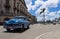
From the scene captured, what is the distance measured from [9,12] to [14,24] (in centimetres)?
5134

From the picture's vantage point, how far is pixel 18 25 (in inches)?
842

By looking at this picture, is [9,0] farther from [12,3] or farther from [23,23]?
[23,23]

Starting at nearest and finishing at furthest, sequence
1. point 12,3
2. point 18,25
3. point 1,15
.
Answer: point 18,25 → point 1,15 → point 12,3

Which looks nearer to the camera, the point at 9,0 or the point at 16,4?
the point at 9,0

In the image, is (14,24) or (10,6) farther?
(10,6)

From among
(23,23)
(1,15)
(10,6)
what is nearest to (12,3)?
(10,6)

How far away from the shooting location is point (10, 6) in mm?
73562

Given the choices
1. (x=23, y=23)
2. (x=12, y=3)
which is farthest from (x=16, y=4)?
(x=23, y=23)

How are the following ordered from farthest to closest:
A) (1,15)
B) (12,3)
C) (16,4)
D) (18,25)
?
1. (16,4)
2. (12,3)
3. (1,15)
4. (18,25)

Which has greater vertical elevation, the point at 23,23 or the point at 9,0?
the point at 9,0

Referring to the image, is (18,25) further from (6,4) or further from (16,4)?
(16,4)

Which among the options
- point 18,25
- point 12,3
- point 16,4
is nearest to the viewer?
point 18,25

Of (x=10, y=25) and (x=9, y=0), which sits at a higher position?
(x=9, y=0)

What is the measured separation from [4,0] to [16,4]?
11.4 meters
